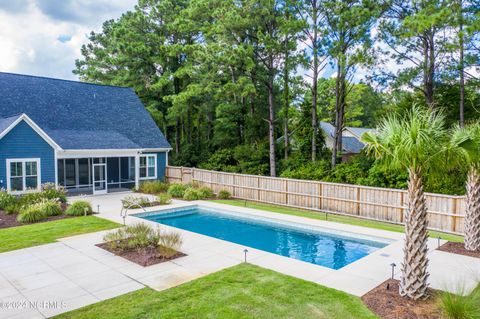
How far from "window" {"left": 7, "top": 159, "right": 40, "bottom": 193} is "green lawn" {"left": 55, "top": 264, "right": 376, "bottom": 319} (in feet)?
48.7

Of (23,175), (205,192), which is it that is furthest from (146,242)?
(23,175)

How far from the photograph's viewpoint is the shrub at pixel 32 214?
45.0 feet

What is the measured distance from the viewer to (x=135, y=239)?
9914mm

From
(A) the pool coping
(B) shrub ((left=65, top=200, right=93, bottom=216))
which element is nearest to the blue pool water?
(A) the pool coping

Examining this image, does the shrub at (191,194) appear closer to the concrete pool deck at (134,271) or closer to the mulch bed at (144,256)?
the concrete pool deck at (134,271)

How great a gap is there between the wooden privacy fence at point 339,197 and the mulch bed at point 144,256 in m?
7.04

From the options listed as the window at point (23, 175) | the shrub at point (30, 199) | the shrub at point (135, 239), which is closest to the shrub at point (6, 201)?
the shrub at point (30, 199)

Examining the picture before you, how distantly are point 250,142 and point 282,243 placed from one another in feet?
54.0

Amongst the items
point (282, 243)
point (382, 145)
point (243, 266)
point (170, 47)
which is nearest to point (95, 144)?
point (170, 47)

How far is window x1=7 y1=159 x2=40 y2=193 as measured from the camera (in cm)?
1816

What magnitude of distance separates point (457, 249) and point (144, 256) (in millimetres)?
8832

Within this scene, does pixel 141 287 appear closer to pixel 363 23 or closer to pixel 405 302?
pixel 405 302

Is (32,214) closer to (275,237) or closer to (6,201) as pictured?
(6,201)

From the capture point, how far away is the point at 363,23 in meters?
19.6
